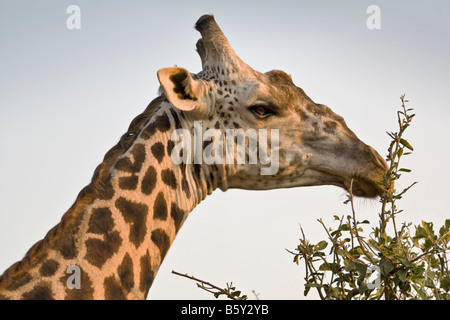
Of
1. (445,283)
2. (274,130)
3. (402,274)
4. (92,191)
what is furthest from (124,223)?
(445,283)

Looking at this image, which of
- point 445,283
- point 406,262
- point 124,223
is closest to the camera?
point 406,262

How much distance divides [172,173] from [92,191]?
2.70 feet

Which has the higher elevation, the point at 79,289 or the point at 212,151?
the point at 212,151

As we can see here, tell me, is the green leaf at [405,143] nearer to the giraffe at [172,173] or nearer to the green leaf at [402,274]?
the giraffe at [172,173]

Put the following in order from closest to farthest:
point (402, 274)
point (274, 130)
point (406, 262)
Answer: point (406, 262) → point (402, 274) → point (274, 130)

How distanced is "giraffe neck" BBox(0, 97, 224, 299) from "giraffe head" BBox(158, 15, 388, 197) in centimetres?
27

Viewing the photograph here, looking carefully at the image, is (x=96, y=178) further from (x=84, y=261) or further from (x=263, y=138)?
(x=263, y=138)

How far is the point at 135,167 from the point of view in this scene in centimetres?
579

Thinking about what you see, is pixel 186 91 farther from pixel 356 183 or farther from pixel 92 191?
pixel 356 183

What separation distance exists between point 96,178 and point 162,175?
0.63 m

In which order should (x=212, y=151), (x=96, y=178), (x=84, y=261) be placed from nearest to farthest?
(x=84, y=261) → (x=96, y=178) → (x=212, y=151)

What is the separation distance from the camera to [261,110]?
6305mm

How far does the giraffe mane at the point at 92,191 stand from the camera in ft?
16.9

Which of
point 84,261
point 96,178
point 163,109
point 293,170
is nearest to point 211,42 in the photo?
point 163,109
